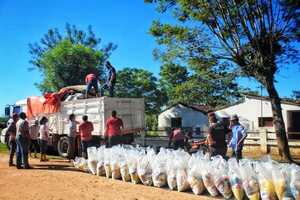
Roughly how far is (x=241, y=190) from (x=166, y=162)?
1795 millimetres

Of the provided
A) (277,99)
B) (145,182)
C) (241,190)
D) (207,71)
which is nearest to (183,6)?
(207,71)

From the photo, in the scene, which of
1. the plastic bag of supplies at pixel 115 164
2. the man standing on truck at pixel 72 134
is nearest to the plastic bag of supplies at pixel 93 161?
the plastic bag of supplies at pixel 115 164

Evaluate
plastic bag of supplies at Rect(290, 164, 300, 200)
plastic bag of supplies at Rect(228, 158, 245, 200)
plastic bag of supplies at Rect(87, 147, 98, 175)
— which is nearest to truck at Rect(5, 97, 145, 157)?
plastic bag of supplies at Rect(87, 147, 98, 175)

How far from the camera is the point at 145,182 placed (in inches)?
331

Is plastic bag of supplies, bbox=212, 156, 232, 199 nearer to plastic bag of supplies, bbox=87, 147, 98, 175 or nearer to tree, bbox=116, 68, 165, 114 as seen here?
plastic bag of supplies, bbox=87, 147, 98, 175

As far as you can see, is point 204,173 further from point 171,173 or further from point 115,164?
point 115,164

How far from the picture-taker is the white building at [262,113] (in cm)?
2391

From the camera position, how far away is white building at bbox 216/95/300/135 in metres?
23.9

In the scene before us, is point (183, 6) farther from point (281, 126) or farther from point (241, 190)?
point (241, 190)

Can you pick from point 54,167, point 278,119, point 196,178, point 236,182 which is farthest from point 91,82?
point 236,182

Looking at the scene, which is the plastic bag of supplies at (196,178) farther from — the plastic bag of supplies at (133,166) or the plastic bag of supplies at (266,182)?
the plastic bag of supplies at (133,166)

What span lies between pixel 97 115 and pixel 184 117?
775 inches

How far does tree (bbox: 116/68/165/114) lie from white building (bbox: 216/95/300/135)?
22.6 metres

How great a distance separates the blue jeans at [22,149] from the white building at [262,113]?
16419 mm
